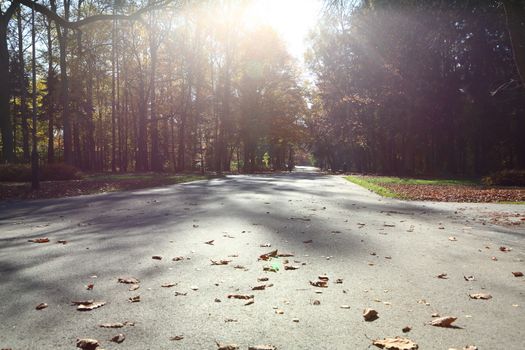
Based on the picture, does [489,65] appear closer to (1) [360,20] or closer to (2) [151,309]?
(1) [360,20]

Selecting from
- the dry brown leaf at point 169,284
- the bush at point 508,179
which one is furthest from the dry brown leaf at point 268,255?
the bush at point 508,179

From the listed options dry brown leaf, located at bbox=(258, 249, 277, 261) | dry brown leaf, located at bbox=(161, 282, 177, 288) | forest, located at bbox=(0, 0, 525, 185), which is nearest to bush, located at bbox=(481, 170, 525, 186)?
forest, located at bbox=(0, 0, 525, 185)

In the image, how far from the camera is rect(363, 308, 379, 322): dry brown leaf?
10.9ft

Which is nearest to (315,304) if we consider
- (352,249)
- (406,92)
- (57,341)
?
(57,341)

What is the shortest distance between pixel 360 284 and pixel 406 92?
103ft

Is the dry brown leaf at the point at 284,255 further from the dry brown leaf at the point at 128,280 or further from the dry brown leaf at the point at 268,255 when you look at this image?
the dry brown leaf at the point at 128,280

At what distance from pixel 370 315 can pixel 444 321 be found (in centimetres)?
56

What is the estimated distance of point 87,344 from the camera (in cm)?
281

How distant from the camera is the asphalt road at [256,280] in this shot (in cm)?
304

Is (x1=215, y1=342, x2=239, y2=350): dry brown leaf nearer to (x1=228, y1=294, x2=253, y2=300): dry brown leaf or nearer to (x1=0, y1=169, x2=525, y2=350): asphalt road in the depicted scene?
(x1=0, y1=169, x2=525, y2=350): asphalt road

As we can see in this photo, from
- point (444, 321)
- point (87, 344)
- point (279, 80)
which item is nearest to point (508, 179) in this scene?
point (444, 321)

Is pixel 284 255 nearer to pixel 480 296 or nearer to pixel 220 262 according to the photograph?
pixel 220 262

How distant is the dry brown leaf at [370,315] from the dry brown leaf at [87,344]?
2.01 meters

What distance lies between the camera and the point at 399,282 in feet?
14.5
